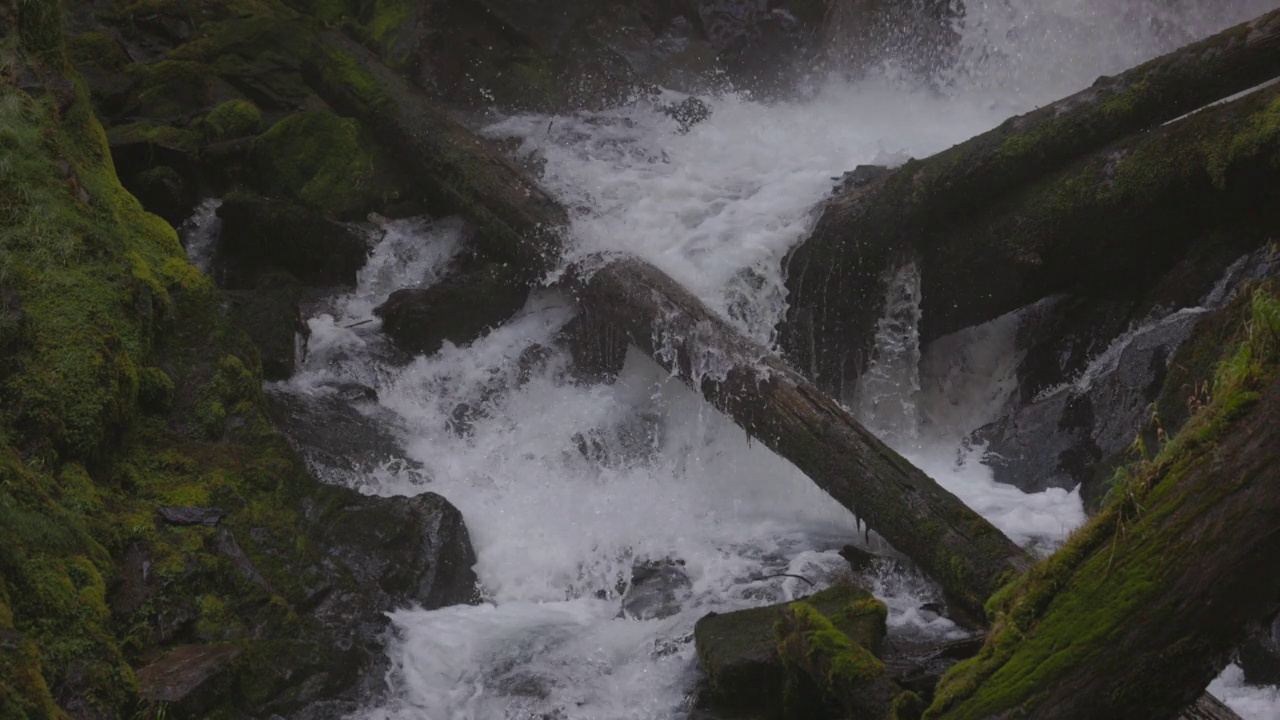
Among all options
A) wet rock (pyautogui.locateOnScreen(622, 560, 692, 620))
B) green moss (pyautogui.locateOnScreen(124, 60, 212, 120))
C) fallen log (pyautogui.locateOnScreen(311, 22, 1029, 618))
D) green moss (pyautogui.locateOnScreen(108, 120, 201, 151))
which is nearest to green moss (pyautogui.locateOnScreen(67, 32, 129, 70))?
green moss (pyautogui.locateOnScreen(124, 60, 212, 120))

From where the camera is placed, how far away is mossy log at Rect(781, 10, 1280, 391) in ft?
25.8

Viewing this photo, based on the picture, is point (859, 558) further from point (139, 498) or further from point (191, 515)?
point (139, 498)

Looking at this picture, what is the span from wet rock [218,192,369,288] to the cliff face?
178cm

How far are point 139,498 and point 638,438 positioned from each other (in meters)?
4.44

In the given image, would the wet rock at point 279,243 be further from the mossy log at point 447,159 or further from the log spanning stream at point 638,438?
the mossy log at point 447,159

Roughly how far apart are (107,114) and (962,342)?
31.1 feet

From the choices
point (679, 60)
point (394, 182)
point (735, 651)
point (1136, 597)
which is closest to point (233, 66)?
point (394, 182)

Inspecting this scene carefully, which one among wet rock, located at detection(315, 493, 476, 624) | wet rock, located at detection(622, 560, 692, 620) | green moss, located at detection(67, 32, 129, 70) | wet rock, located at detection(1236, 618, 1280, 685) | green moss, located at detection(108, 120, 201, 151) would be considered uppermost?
green moss, located at detection(67, 32, 129, 70)

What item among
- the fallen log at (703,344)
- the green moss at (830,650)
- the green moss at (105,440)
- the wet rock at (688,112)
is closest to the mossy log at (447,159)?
the fallen log at (703,344)

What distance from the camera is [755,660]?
559 cm

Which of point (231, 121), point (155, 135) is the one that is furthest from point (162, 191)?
point (231, 121)

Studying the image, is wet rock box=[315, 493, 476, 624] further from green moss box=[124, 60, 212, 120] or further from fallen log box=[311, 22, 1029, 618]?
green moss box=[124, 60, 212, 120]

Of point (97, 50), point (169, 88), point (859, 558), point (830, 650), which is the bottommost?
point (830, 650)

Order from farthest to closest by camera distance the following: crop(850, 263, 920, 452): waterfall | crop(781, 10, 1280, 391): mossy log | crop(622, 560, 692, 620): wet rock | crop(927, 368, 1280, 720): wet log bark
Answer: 1. crop(850, 263, 920, 452): waterfall
2. crop(781, 10, 1280, 391): mossy log
3. crop(622, 560, 692, 620): wet rock
4. crop(927, 368, 1280, 720): wet log bark
